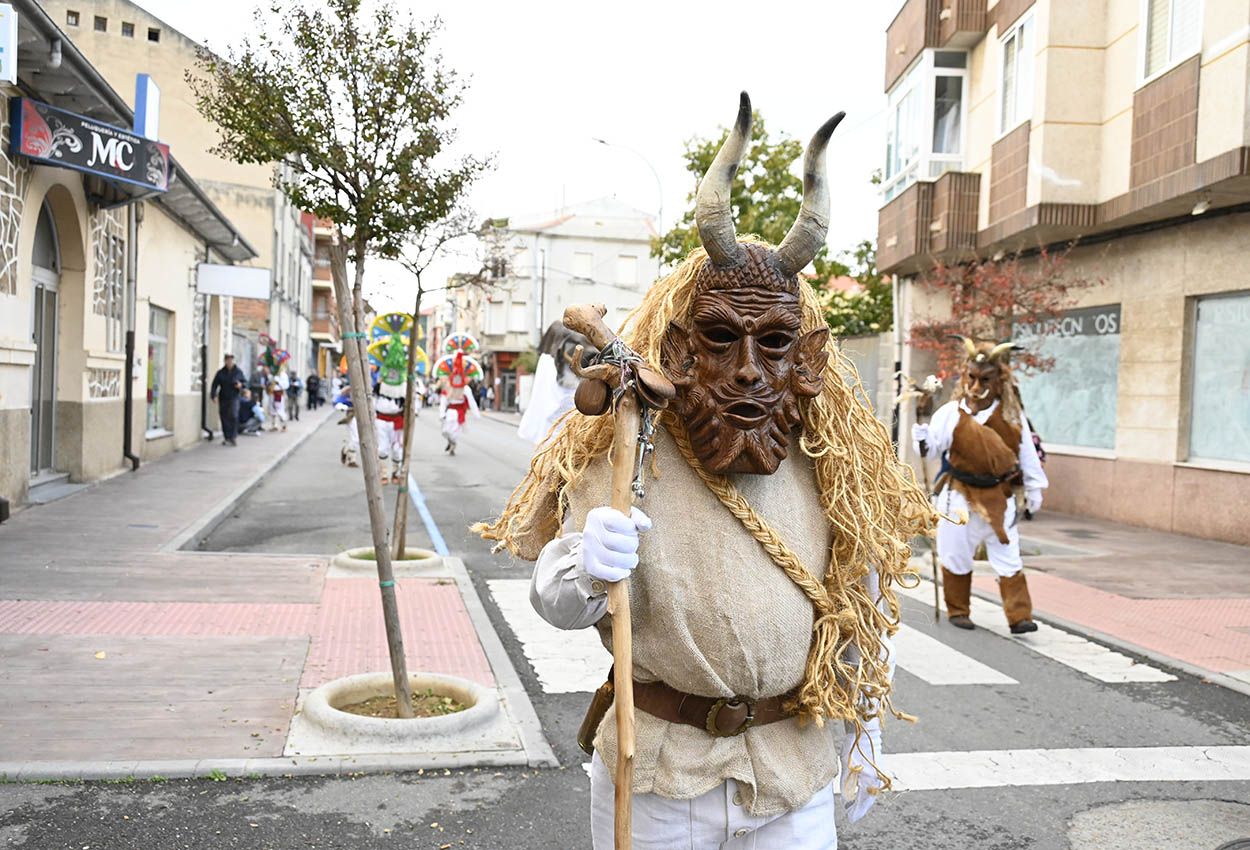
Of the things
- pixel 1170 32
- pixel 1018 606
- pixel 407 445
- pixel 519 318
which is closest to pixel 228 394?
pixel 407 445

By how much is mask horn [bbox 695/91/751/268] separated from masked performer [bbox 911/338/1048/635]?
5589 millimetres

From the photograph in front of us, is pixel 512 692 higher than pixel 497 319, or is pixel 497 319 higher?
pixel 497 319

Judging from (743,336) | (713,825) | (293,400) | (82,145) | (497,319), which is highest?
(497,319)

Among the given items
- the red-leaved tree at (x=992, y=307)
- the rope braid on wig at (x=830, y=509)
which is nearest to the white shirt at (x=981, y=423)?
the red-leaved tree at (x=992, y=307)

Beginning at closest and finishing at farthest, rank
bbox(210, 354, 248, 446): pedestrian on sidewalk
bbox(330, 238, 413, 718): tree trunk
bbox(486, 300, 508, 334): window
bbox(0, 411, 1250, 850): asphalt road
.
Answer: bbox(0, 411, 1250, 850): asphalt road
bbox(330, 238, 413, 718): tree trunk
bbox(210, 354, 248, 446): pedestrian on sidewalk
bbox(486, 300, 508, 334): window

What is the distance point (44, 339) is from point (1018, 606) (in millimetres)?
11458

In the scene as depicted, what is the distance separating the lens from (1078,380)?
51.6ft

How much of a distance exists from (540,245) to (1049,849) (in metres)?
59.7

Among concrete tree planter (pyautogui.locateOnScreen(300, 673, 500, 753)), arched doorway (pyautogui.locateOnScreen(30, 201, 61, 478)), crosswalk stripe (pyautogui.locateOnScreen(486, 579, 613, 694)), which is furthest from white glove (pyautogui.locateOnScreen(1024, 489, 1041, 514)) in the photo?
arched doorway (pyautogui.locateOnScreen(30, 201, 61, 478))

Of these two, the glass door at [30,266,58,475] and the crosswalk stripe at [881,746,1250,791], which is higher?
the glass door at [30,266,58,475]

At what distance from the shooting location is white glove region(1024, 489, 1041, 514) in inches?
295

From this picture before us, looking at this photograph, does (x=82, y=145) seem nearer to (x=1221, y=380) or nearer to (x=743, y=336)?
(x=743, y=336)

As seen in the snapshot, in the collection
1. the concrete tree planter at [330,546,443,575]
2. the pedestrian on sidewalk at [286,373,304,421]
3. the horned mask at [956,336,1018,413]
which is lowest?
the concrete tree planter at [330,546,443,575]

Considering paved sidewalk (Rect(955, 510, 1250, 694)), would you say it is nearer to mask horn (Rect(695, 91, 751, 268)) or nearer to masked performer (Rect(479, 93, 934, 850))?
masked performer (Rect(479, 93, 934, 850))
